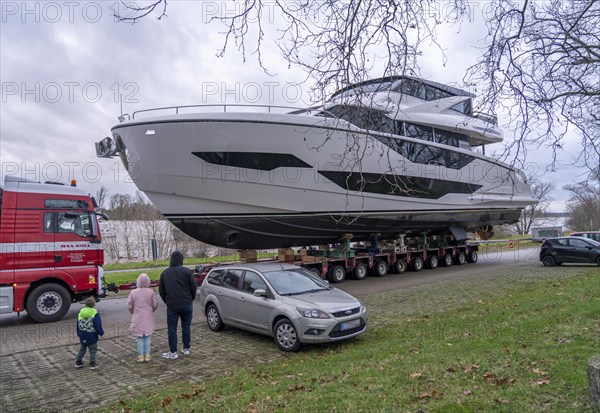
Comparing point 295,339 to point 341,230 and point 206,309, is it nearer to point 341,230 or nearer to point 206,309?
point 206,309

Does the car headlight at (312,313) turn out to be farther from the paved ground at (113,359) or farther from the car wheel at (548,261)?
the car wheel at (548,261)

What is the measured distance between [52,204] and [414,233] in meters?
14.9

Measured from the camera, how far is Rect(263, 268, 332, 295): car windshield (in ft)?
26.4

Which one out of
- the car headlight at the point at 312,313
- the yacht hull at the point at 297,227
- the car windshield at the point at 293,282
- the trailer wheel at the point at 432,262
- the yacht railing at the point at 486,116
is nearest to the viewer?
the yacht railing at the point at 486,116

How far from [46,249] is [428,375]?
9183 millimetres

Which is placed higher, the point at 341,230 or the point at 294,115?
the point at 294,115

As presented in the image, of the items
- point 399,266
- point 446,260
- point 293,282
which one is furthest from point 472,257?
point 293,282

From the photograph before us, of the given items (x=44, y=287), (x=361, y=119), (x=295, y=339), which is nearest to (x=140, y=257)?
(x=44, y=287)

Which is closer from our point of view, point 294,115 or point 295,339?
point 295,339

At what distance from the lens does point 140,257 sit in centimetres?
3316

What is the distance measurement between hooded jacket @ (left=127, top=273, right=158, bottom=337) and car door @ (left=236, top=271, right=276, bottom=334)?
69.2 inches

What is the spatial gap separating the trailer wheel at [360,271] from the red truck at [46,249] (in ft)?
30.5

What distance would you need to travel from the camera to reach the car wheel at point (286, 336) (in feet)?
23.6

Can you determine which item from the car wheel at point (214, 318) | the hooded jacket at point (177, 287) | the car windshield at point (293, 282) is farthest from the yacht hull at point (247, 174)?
the hooded jacket at point (177, 287)
